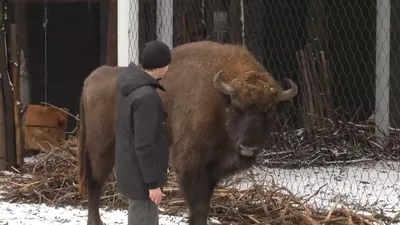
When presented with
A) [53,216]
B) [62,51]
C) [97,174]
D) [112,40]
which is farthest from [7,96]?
[62,51]

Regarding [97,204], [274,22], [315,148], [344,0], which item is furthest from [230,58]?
[344,0]

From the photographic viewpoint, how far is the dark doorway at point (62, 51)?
1198 cm

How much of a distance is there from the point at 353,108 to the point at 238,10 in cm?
272

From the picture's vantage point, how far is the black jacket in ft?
14.4

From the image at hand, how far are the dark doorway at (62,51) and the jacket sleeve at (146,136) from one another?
7683 mm

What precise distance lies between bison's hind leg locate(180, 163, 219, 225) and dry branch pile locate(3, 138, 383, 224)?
0.67m

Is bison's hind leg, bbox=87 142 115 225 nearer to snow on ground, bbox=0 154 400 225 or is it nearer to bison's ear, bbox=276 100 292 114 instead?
snow on ground, bbox=0 154 400 225

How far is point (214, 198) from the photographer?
22.8 feet

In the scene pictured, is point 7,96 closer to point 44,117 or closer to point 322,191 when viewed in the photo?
point 44,117

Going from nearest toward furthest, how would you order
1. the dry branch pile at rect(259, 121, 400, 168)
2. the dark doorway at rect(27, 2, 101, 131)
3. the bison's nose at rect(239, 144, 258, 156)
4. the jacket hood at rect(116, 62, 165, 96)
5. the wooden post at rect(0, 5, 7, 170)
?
the jacket hood at rect(116, 62, 165, 96)
the bison's nose at rect(239, 144, 258, 156)
the wooden post at rect(0, 5, 7, 170)
the dry branch pile at rect(259, 121, 400, 168)
the dark doorway at rect(27, 2, 101, 131)

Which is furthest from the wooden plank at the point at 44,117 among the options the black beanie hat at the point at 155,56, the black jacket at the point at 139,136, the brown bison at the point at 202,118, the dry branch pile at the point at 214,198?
the black beanie hat at the point at 155,56

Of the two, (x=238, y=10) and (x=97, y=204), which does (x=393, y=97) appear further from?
(x=97, y=204)

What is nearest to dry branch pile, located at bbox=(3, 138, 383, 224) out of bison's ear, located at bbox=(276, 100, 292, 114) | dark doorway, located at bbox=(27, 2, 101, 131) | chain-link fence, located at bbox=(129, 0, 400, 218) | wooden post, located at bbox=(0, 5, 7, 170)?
wooden post, located at bbox=(0, 5, 7, 170)

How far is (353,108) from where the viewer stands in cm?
1091
